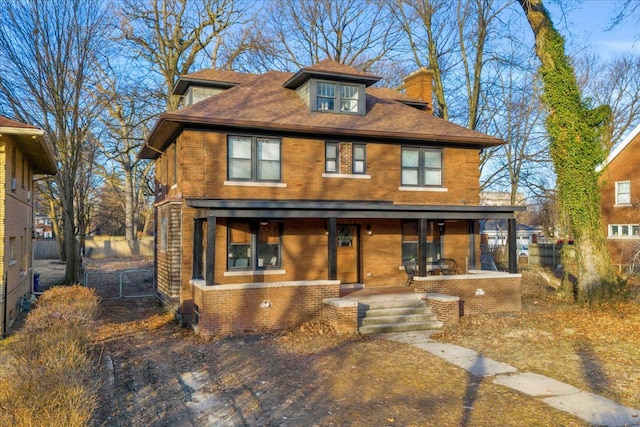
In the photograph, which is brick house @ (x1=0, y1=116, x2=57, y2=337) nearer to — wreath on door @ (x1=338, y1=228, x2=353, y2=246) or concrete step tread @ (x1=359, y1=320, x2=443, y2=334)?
concrete step tread @ (x1=359, y1=320, x2=443, y2=334)

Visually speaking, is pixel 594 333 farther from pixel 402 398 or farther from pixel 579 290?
pixel 402 398

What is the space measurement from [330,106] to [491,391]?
11.4 meters

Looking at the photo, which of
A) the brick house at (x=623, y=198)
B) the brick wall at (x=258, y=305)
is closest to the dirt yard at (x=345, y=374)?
the brick wall at (x=258, y=305)

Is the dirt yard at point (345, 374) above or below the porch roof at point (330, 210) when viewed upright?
below

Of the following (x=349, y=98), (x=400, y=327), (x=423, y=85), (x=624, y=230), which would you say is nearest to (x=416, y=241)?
(x=400, y=327)

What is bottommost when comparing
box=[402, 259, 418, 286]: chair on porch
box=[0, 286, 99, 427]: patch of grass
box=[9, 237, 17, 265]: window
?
box=[0, 286, 99, 427]: patch of grass

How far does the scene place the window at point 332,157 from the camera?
1644cm

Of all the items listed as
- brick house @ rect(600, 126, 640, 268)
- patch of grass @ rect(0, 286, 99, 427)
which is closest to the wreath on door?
patch of grass @ rect(0, 286, 99, 427)

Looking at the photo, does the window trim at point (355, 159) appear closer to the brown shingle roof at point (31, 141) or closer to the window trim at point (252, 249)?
the window trim at point (252, 249)

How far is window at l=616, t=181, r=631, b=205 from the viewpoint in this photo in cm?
2998

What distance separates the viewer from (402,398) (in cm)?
782

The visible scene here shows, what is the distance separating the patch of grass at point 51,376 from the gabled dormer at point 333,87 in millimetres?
10168

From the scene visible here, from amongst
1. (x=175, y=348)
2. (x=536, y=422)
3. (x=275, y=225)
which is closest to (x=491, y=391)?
(x=536, y=422)

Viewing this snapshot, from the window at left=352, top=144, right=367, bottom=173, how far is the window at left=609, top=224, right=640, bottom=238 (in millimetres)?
20499
